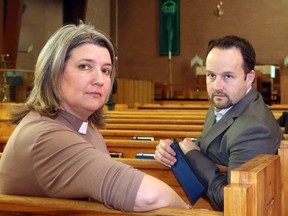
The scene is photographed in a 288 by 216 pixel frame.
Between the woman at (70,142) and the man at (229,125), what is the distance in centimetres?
48

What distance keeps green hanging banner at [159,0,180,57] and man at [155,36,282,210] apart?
40.1 ft

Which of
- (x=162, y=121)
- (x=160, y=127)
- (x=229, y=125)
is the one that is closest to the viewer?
(x=229, y=125)

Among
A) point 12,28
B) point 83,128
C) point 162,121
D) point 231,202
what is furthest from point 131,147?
point 12,28

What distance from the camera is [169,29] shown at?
47.3 feet

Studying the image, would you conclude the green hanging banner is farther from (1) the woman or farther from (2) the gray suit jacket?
(1) the woman

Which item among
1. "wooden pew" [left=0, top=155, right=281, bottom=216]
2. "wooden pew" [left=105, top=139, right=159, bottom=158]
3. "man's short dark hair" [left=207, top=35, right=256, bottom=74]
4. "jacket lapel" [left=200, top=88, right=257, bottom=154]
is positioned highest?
"man's short dark hair" [left=207, top=35, right=256, bottom=74]

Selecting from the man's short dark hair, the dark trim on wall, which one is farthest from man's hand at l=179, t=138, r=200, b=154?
the dark trim on wall

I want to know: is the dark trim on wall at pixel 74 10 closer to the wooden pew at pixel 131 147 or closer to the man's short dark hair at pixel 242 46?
the wooden pew at pixel 131 147

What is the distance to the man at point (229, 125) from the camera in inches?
74.8

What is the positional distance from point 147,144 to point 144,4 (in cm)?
1230

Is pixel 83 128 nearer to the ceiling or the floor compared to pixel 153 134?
nearer to the ceiling

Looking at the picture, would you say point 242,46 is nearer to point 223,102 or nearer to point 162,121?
point 223,102

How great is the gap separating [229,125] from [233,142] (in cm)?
13

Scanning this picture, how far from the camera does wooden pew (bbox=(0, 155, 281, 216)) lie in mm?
1174
